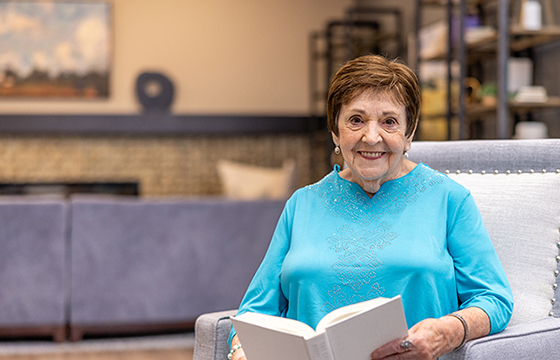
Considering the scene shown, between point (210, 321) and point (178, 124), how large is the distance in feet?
17.7

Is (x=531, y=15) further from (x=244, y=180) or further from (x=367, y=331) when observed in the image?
(x=244, y=180)

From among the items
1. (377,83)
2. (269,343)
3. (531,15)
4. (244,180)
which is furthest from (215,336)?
(244,180)

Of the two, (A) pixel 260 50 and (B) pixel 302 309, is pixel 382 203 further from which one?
(A) pixel 260 50

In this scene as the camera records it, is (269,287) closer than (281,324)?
No

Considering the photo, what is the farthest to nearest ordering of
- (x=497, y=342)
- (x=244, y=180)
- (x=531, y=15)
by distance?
1. (x=244, y=180)
2. (x=531, y=15)
3. (x=497, y=342)

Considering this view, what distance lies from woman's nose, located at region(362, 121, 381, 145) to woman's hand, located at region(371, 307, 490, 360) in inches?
14.1

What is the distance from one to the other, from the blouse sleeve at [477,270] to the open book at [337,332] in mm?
241

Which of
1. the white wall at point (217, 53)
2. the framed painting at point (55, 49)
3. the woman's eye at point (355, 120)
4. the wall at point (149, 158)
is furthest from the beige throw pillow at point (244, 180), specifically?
the woman's eye at point (355, 120)

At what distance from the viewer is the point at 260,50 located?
696 cm

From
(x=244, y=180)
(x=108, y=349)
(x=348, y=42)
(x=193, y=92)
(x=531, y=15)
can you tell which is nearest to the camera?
(x=108, y=349)

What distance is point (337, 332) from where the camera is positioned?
953 mm

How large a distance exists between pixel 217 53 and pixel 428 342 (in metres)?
6.19

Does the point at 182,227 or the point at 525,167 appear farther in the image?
the point at 182,227

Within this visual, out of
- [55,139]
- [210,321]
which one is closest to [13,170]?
[55,139]
